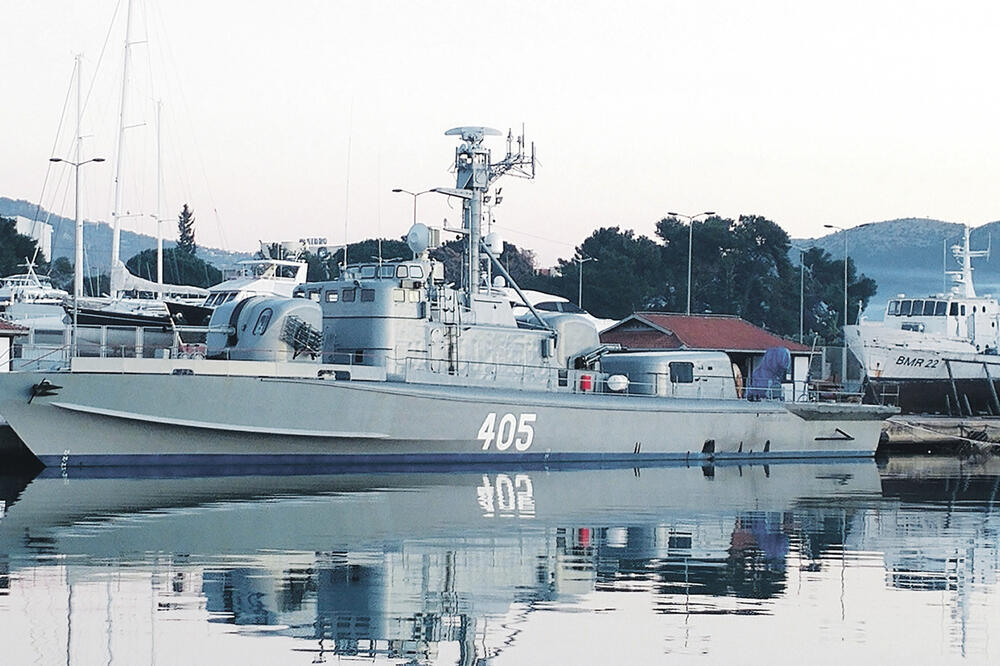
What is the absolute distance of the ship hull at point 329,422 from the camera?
30.7 m

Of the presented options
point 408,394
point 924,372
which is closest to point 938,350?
point 924,372

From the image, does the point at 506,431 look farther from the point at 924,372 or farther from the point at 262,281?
the point at 924,372

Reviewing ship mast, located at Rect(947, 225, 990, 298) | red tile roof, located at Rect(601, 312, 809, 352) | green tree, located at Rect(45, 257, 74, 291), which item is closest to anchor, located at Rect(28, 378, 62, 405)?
red tile roof, located at Rect(601, 312, 809, 352)

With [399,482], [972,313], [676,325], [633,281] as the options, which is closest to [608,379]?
[399,482]

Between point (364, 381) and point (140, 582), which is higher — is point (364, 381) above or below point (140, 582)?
above

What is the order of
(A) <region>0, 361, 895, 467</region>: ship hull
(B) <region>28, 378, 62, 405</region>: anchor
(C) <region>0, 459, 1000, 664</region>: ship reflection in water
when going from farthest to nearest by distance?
(A) <region>0, 361, 895, 467</region>: ship hull
(B) <region>28, 378, 62, 405</region>: anchor
(C) <region>0, 459, 1000, 664</region>: ship reflection in water

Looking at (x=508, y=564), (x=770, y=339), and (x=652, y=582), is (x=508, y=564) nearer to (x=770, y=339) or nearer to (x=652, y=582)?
(x=652, y=582)

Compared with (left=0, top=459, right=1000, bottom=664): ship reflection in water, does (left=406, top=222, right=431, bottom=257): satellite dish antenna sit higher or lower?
higher

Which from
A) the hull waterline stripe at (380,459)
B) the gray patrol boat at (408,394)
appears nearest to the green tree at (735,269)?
the gray patrol boat at (408,394)

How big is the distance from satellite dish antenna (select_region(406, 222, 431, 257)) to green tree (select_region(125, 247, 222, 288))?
59763 millimetres

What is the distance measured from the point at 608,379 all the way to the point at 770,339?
1865 centimetres

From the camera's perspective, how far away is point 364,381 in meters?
33.3

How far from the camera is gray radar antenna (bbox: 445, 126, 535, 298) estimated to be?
3819 centimetres

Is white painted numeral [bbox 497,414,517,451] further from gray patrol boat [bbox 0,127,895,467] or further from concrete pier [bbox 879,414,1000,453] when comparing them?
concrete pier [bbox 879,414,1000,453]
